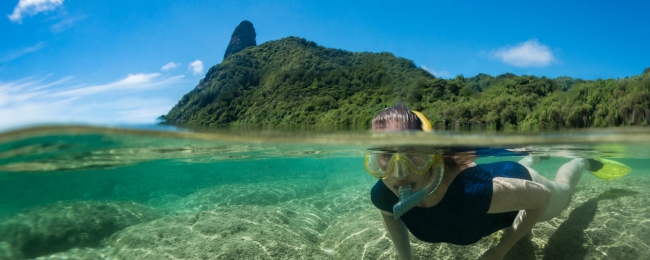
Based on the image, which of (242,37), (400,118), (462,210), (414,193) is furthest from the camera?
(242,37)

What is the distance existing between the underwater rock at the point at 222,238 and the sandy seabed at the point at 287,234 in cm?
2

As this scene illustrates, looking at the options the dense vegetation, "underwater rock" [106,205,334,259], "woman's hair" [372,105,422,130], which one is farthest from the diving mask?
the dense vegetation

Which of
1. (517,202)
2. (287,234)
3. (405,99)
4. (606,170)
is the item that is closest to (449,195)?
(517,202)

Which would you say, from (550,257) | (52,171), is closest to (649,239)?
(550,257)

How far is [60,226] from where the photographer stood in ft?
23.8

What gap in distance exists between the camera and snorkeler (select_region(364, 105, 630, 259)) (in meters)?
3.53

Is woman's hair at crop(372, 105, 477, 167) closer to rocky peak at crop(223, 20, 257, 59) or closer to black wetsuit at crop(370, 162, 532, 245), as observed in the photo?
black wetsuit at crop(370, 162, 532, 245)

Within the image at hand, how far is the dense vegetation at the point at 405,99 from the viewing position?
9070 mm

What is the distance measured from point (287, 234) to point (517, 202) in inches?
152

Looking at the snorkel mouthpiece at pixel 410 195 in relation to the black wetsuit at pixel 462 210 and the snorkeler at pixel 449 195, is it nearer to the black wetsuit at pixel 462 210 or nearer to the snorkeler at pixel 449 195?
the snorkeler at pixel 449 195

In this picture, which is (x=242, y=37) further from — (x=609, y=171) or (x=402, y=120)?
(x=402, y=120)

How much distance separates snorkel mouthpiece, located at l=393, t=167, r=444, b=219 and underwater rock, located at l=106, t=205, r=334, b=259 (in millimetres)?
2623

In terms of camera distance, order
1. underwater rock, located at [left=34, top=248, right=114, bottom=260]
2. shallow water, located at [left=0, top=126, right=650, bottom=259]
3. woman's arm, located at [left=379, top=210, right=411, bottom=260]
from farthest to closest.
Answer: underwater rock, located at [left=34, top=248, right=114, bottom=260]
shallow water, located at [left=0, top=126, right=650, bottom=259]
woman's arm, located at [left=379, top=210, right=411, bottom=260]

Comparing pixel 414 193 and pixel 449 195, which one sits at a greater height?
pixel 414 193
